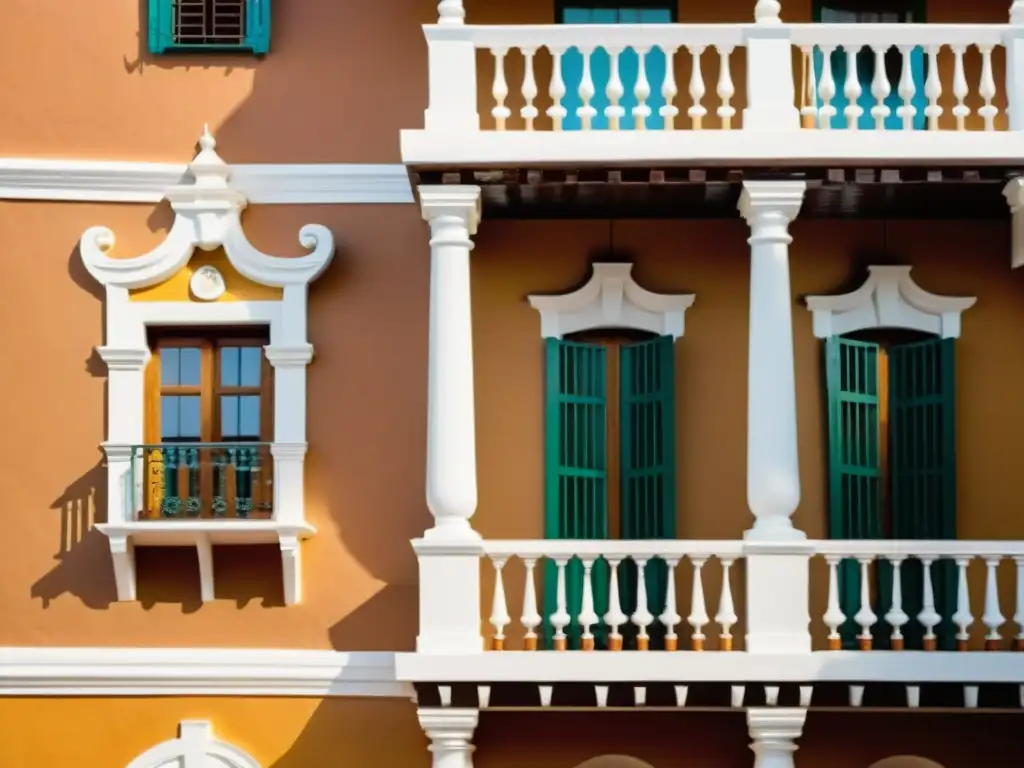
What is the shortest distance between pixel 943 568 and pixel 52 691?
286 inches

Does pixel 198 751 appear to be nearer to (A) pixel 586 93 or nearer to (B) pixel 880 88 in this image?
(A) pixel 586 93

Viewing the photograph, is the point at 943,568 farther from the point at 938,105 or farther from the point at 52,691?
the point at 52,691

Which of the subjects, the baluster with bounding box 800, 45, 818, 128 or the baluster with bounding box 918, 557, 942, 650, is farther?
the baluster with bounding box 800, 45, 818, 128

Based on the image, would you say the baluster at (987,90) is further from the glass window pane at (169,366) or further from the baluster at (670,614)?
the glass window pane at (169,366)

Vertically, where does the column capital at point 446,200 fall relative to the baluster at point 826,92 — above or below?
below

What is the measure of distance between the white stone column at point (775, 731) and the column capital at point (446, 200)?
4495mm

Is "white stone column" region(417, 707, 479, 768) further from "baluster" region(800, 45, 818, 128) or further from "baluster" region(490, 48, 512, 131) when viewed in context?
"baluster" region(800, 45, 818, 128)

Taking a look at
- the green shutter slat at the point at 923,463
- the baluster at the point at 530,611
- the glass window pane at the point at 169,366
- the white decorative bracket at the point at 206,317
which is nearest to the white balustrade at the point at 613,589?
the baluster at the point at 530,611

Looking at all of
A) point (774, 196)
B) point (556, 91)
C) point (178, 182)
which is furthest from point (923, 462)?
point (178, 182)

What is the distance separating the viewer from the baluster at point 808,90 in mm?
17750

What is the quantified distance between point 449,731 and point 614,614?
1569 millimetres

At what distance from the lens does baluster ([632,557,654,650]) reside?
56.4 feet

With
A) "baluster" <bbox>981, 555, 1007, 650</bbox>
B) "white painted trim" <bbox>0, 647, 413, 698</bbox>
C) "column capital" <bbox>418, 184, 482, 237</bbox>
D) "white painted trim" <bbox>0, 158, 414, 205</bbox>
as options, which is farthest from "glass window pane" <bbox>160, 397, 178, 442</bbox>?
"baluster" <bbox>981, 555, 1007, 650</bbox>

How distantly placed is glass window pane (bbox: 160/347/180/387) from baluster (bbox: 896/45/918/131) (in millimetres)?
6233
